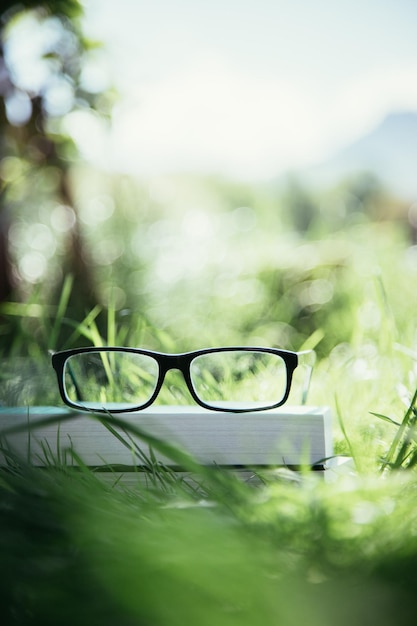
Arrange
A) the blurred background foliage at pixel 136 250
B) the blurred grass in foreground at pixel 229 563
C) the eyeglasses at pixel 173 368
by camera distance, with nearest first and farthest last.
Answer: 1. the blurred grass in foreground at pixel 229 563
2. the eyeglasses at pixel 173 368
3. the blurred background foliage at pixel 136 250

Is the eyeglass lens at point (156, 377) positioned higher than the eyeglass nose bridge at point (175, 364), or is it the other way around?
the eyeglass nose bridge at point (175, 364)

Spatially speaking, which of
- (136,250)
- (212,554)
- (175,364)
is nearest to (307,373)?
(175,364)

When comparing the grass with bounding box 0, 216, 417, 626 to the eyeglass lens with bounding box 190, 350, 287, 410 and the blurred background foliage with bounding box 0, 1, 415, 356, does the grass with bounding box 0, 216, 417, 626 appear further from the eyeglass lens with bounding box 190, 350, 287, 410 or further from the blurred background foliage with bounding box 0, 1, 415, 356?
the blurred background foliage with bounding box 0, 1, 415, 356

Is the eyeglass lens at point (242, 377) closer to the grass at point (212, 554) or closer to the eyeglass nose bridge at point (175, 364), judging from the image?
the eyeglass nose bridge at point (175, 364)

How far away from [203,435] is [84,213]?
1389mm

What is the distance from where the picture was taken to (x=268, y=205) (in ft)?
A: 8.17

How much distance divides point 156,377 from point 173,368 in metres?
0.08

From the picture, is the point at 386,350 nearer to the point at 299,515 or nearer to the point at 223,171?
the point at 299,515

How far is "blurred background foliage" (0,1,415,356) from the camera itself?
1250 mm

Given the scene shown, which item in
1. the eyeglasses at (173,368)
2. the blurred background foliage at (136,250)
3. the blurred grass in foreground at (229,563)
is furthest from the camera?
the blurred background foliage at (136,250)

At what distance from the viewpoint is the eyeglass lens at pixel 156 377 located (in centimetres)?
55

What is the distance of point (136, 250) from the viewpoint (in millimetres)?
1586

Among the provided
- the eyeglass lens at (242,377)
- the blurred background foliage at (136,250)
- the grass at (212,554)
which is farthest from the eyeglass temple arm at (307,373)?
the blurred background foliage at (136,250)

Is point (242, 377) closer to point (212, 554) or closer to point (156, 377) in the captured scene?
point (156, 377)
